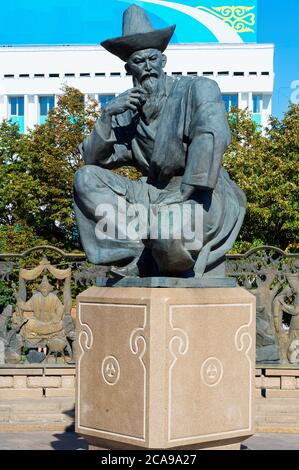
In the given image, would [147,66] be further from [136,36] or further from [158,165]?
[158,165]

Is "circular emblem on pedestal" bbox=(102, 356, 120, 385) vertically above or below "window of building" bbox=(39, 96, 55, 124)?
below

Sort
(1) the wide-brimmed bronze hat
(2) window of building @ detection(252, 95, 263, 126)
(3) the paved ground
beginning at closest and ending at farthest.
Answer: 1. (1) the wide-brimmed bronze hat
2. (3) the paved ground
3. (2) window of building @ detection(252, 95, 263, 126)

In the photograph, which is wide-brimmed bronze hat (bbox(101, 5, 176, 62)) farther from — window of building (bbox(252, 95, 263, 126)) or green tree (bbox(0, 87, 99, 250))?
window of building (bbox(252, 95, 263, 126))

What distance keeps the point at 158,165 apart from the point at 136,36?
0.84 m

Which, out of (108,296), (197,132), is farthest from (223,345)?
(197,132)

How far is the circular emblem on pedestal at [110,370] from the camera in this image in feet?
16.1

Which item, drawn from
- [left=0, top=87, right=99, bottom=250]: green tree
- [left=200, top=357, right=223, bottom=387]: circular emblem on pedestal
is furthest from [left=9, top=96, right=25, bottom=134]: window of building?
[left=200, top=357, right=223, bottom=387]: circular emblem on pedestal

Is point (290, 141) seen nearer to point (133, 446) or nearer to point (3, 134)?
point (3, 134)

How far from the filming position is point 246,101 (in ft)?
136

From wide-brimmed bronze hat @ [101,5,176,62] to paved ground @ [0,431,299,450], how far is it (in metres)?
3.38

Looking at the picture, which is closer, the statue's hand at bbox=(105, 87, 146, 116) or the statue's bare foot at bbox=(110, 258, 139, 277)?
the statue's bare foot at bbox=(110, 258, 139, 277)

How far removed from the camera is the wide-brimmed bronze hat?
212 inches

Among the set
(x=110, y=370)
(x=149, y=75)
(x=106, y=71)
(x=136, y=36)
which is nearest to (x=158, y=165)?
(x=149, y=75)

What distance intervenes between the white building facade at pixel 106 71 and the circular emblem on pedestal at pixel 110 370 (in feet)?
116
